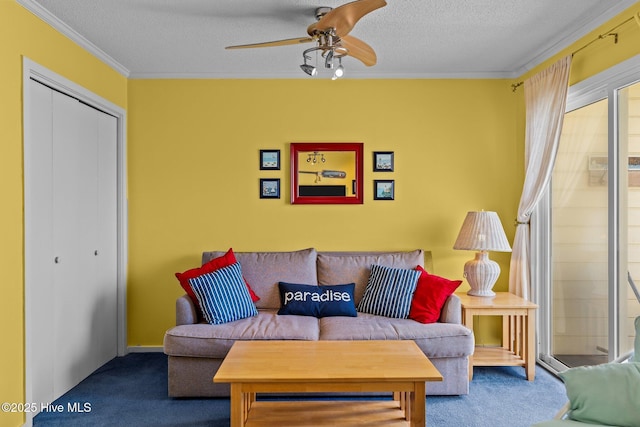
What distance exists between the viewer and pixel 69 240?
3523 millimetres

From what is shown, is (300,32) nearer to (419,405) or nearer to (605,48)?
(605,48)

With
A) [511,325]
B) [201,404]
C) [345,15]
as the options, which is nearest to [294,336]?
[201,404]

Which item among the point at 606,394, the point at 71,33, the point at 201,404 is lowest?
the point at 201,404

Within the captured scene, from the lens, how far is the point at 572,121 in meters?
3.72

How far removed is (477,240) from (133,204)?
3028 millimetres

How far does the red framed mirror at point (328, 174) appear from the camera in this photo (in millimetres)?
4469

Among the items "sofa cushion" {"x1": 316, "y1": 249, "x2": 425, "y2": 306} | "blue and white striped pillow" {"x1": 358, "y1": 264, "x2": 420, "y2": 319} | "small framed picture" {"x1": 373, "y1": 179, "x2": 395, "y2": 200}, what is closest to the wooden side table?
"blue and white striped pillow" {"x1": 358, "y1": 264, "x2": 420, "y2": 319}

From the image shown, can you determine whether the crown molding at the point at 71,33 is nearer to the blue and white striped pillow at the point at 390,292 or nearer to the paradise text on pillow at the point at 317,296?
the paradise text on pillow at the point at 317,296

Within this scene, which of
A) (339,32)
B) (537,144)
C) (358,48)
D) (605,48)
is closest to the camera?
(339,32)

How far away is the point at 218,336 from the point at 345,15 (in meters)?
2.18

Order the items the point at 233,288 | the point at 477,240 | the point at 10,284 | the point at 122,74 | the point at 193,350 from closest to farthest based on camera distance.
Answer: the point at 10,284, the point at 193,350, the point at 233,288, the point at 477,240, the point at 122,74

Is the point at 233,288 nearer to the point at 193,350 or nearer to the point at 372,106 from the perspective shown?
the point at 193,350

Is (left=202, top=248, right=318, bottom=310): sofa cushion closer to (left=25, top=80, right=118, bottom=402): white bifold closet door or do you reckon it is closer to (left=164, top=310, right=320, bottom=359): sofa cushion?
(left=164, top=310, right=320, bottom=359): sofa cushion

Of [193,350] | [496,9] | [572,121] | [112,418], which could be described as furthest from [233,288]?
[572,121]
